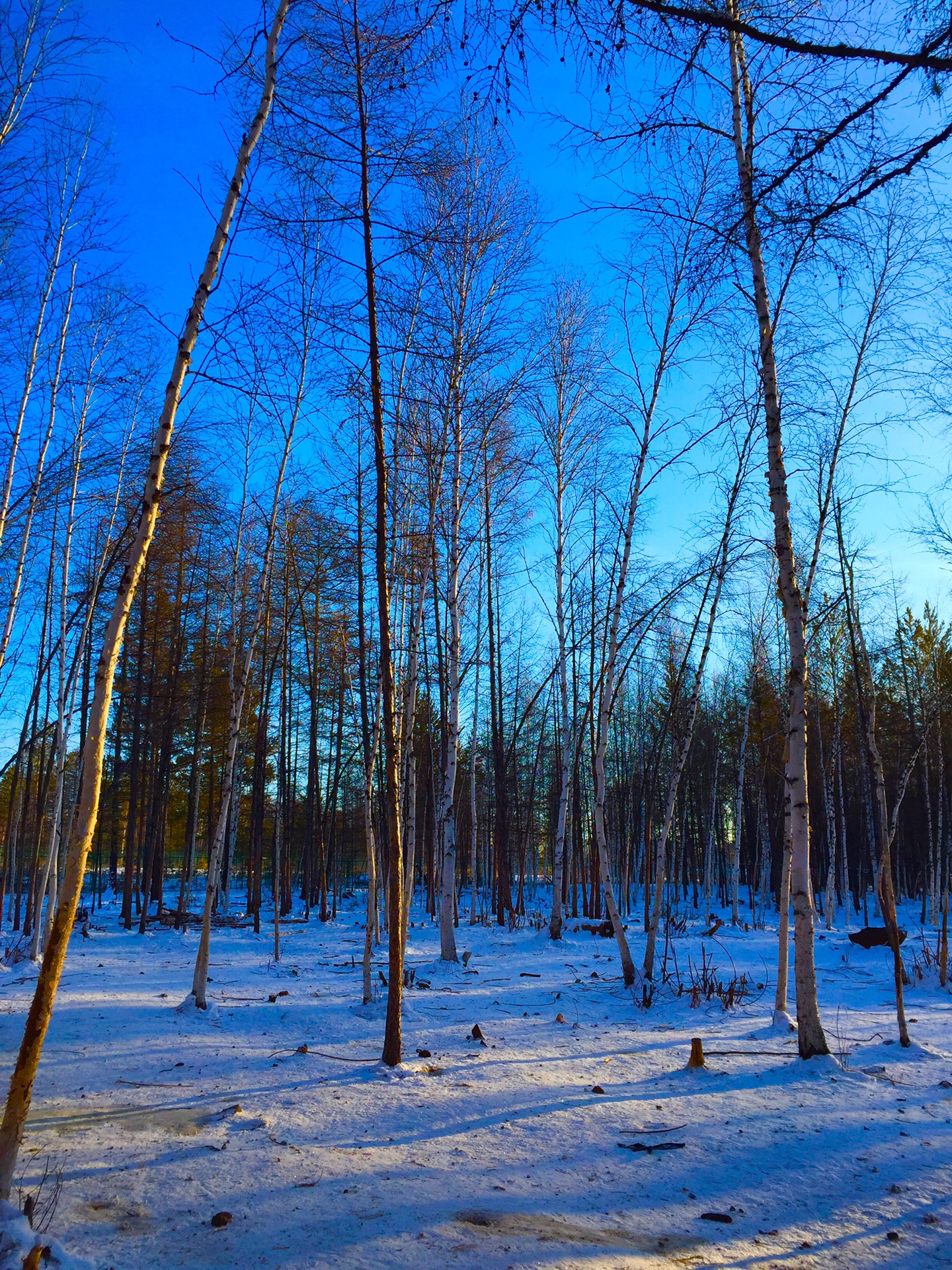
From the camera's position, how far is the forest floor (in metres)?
3.06

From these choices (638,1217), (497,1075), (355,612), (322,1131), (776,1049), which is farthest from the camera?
(355,612)

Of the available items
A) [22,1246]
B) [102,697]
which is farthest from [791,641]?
[22,1246]

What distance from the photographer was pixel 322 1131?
4336mm

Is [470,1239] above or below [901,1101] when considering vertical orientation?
above

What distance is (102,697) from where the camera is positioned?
3.41 m

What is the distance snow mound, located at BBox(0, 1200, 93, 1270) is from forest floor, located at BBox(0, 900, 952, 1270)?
0.45 ft

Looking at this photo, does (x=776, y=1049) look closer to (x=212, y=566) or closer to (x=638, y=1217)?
(x=638, y=1217)

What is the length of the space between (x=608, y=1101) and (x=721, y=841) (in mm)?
30881

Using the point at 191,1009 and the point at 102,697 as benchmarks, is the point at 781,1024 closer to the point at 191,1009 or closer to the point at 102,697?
the point at 191,1009

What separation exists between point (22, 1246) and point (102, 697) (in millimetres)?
2022

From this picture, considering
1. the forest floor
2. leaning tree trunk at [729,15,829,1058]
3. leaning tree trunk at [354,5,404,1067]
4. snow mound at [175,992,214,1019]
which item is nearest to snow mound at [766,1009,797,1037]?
the forest floor

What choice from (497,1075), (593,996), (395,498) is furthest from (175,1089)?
(395,498)

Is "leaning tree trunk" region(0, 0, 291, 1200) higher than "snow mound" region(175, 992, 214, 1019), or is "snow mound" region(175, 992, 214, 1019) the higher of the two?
"leaning tree trunk" region(0, 0, 291, 1200)

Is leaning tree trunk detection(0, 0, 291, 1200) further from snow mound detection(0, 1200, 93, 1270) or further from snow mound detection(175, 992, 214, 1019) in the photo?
snow mound detection(175, 992, 214, 1019)
